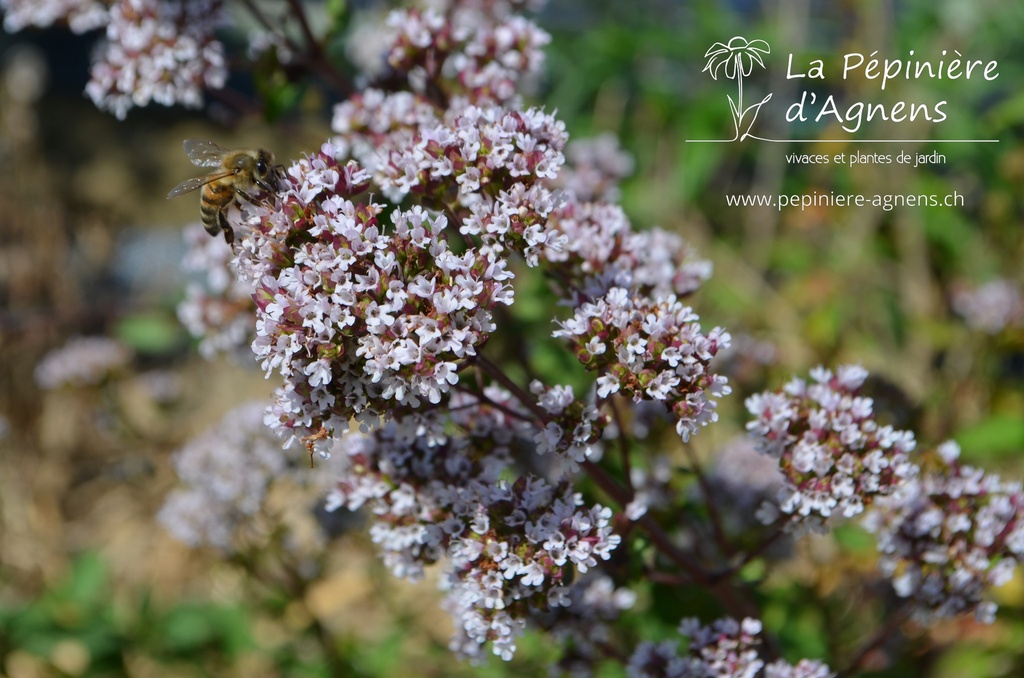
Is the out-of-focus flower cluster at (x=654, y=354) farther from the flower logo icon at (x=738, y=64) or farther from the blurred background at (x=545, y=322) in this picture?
the flower logo icon at (x=738, y=64)

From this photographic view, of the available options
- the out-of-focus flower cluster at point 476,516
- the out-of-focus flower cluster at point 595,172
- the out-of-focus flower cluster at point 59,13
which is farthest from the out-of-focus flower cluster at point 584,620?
the out-of-focus flower cluster at point 59,13

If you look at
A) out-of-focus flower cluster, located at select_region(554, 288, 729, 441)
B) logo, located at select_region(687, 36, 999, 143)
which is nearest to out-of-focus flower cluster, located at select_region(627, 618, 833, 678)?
out-of-focus flower cluster, located at select_region(554, 288, 729, 441)

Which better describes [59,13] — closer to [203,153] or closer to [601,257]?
[203,153]

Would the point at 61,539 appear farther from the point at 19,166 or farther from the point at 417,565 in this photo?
the point at 417,565

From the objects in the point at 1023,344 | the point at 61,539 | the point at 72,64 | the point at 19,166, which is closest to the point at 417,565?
the point at 1023,344

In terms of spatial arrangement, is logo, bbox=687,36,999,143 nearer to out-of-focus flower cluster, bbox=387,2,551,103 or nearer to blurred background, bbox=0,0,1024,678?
blurred background, bbox=0,0,1024,678

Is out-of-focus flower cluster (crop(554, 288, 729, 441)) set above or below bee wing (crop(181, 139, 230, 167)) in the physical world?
below
